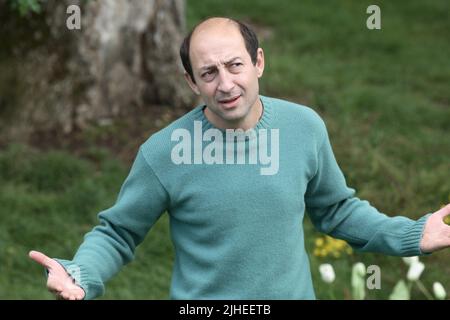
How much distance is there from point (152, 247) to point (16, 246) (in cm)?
71

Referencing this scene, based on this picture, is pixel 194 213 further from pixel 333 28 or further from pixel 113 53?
pixel 333 28

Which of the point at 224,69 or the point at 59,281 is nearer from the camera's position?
the point at 59,281

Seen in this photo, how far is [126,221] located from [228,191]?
319mm

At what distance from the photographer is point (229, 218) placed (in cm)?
271

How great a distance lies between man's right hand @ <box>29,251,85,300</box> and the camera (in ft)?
8.23

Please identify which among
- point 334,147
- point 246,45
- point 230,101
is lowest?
point 334,147

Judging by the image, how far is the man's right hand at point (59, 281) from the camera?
2510 millimetres

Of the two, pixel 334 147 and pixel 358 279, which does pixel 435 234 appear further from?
pixel 334 147

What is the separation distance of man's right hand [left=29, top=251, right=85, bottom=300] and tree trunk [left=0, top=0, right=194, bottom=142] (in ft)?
12.3

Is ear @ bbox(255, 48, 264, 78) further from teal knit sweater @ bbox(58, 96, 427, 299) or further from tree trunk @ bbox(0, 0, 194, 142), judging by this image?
tree trunk @ bbox(0, 0, 194, 142)

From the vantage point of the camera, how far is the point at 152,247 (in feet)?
16.9

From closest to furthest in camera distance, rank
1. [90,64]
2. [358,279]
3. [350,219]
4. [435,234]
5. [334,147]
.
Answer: [435,234], [350,219], [358,279], [334,147], [90,64]

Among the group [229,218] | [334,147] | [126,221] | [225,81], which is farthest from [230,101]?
[334,147]

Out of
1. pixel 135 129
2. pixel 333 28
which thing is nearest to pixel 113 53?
pixel 135 129
